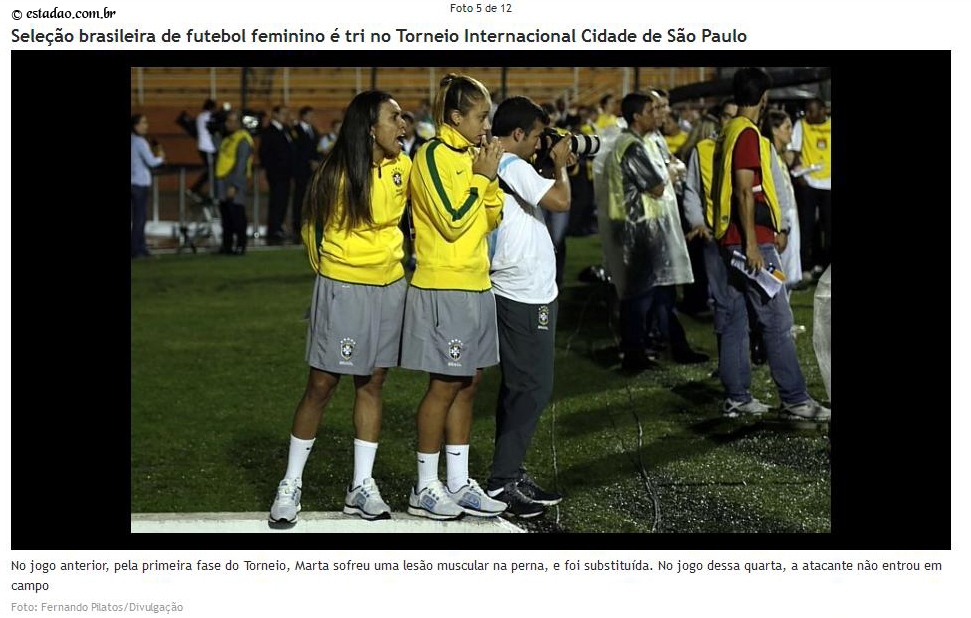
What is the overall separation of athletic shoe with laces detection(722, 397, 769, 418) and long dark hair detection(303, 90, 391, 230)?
2.82 meters

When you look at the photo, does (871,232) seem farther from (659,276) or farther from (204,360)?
(204,360)

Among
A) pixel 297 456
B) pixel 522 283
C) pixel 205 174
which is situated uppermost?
pixel 205 174

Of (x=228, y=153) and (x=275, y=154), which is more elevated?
(x=275, y=154)

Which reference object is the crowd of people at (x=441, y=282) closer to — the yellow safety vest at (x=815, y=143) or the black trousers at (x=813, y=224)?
the black trousers at (x=813, y=224)

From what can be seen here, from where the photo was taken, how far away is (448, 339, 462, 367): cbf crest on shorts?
186 inches

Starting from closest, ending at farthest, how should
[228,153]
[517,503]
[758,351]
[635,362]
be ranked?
[517,503] → [635,362] → [758,351] → [228,153]

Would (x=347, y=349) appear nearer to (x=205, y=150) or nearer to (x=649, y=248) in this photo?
(x=649, y=248)

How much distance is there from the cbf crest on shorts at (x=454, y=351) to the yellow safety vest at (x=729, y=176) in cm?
233

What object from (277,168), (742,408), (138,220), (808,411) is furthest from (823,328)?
(277,168)

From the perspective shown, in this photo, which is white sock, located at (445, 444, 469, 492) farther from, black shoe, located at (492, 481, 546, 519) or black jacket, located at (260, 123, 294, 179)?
black jacket, located at (260, 123, 294, 179)

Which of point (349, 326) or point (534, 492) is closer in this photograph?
point (349, 326)

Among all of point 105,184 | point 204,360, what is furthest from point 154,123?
point 105,184

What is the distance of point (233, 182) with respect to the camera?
15867 mm

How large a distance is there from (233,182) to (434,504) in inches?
454
